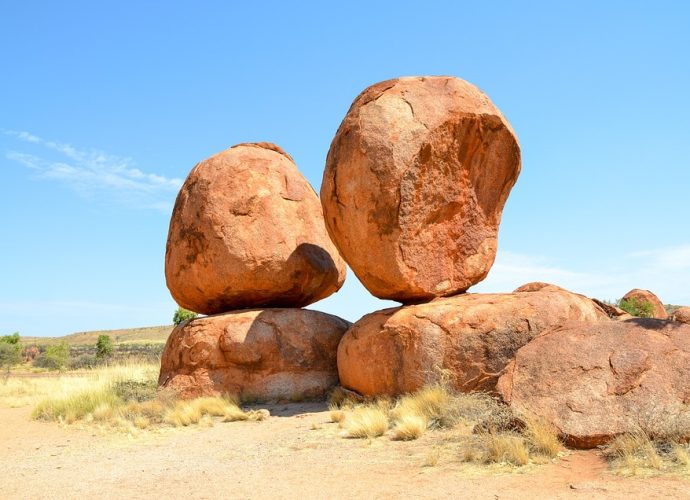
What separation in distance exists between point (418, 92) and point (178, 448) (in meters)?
5.51

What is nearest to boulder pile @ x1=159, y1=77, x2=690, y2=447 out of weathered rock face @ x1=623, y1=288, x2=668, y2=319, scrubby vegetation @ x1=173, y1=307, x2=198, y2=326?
weathered rock face @ x1=623, y1=288, x2=668, y2=319

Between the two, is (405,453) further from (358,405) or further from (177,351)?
(177,351)

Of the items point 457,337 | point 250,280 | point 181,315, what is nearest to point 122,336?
point 181,315

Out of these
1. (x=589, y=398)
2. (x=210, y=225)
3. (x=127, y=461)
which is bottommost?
(x=127, y=461)

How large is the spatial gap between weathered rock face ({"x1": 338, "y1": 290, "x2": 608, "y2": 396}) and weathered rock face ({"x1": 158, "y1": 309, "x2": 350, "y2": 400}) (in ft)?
4.87

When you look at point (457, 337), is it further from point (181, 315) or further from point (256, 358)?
point (181, 315)

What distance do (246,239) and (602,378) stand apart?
20.8 ft

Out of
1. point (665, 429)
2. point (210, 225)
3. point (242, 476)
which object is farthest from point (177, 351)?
point (665, 429)

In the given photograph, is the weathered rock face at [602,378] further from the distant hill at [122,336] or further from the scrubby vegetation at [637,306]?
the distant hill at [122,336]

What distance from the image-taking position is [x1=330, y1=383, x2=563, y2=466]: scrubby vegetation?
5.67 m

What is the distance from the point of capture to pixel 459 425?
679 cm

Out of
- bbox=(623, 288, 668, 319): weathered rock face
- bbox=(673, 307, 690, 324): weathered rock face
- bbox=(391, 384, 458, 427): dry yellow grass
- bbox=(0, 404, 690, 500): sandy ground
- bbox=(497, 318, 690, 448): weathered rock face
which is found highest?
bbox=(623, 288, 668, 319): weathered rock face

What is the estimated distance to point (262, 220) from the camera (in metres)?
11.2

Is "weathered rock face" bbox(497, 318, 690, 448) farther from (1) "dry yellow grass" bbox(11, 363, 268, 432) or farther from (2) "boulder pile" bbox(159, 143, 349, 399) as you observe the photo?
(2) "boulder pile" bbox(159, 143, 349, 399)
